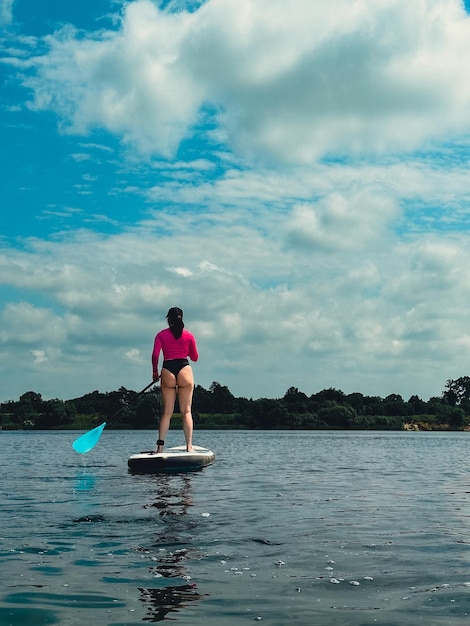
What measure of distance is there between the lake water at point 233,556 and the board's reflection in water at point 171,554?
0.6 inches

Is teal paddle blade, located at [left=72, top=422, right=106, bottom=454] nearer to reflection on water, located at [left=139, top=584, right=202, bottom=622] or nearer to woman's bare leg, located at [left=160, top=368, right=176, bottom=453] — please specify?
woman's bare leg, located at [left=160, top=368, right=176, bottom=453]

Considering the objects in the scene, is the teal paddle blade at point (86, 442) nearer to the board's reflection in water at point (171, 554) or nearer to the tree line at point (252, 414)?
the board's reflection in water at point (171, 554)

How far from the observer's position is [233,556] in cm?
748

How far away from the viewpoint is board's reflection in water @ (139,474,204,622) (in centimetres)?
568

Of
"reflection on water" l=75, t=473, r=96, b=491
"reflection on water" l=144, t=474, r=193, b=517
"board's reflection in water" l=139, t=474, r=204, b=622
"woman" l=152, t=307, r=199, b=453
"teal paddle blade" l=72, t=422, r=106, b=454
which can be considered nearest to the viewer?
"board's reflection in water" l=139, t=474, r=204, b=622

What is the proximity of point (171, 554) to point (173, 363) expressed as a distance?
1077 cm

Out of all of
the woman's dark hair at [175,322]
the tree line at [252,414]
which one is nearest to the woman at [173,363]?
the woman's dark hair at [175,322]

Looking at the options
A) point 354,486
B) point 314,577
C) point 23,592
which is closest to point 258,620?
point 314,577

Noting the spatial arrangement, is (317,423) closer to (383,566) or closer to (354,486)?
(354,486)

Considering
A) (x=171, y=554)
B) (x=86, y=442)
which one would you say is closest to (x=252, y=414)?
(x=86, y=442)

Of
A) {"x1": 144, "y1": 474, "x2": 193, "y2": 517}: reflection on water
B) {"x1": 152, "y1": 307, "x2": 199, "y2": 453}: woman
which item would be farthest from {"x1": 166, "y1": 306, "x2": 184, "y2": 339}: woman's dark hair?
{"x1": 144, "y1": 474, "x2": 193, "y2": 517}: reflection on water

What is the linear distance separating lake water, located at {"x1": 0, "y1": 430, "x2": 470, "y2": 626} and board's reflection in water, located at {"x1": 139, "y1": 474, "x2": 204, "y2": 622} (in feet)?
0.05

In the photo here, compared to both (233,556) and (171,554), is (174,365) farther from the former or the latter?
(233,556)

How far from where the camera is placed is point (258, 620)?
5.29 meters
